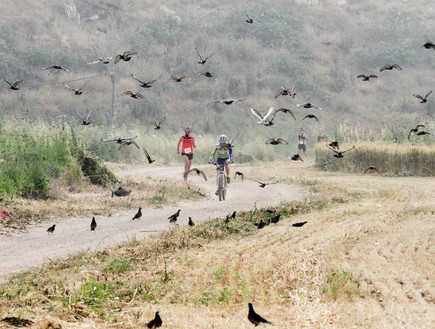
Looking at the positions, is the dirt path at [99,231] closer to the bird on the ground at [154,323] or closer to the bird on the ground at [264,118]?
the bird on the ground at [264,118]

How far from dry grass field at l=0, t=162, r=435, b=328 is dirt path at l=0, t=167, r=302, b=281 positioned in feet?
2.57

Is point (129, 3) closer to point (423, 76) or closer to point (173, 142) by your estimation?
point (423, 76)

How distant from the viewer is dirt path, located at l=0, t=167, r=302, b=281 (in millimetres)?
12023

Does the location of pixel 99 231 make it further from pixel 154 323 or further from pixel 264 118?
pixel 154 323

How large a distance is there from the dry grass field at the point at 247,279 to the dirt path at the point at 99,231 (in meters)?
0.78

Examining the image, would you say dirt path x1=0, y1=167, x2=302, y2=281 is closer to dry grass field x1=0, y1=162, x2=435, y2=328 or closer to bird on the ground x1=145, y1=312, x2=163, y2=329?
dry grass field x1=0, y1=162, x2=435, y2=328

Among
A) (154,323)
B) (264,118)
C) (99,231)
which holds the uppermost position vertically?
(264,118)

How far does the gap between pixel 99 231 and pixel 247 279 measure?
18.1 ft

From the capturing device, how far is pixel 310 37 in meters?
80.4

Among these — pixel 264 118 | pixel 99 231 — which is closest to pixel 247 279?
pixel 264 118

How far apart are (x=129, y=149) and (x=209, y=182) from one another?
12577 mm

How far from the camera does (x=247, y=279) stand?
10109 millimetres

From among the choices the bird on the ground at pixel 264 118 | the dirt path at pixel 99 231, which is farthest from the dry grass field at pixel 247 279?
the bird on the ground at pixel 264 118

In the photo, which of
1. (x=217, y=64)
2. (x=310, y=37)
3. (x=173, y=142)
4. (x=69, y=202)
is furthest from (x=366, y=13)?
(x=69, y=202)
